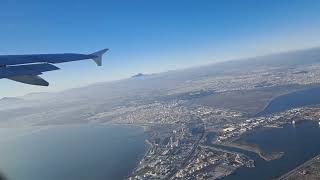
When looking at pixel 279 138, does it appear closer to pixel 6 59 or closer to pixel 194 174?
pixel 194 174

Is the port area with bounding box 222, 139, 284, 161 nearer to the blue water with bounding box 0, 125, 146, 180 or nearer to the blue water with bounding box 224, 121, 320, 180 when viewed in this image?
the blue water with bounding box 224, 121, 320, 180

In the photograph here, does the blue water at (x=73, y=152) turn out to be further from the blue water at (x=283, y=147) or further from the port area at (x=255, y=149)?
the blue water at (x=283, y=147)

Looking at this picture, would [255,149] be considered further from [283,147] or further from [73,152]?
[73,152]

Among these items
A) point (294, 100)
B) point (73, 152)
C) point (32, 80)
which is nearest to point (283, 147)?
point (73, 152)

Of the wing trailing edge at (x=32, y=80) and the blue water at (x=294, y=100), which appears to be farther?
the blue water at (x=294, y=100)

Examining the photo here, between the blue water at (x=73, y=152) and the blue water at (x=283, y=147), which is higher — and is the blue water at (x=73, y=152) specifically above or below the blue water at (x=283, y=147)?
below

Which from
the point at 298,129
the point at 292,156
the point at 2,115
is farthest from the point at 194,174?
the point at 2,115

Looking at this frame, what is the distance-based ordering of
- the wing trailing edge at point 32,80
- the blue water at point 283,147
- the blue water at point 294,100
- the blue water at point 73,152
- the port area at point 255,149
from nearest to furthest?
1. the wing trailing edge at point 32,80
2. the blue water at point 283,147
3. the port area at point 255,149
4. the blue water at point 73,152
5. the blue water at point 294,100

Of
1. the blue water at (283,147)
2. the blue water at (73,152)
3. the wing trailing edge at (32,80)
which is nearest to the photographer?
the wing trailing edge at (32,80)

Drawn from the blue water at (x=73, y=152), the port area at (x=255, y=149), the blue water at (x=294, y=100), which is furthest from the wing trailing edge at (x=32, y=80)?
the blue water at (x=294, y=100)
